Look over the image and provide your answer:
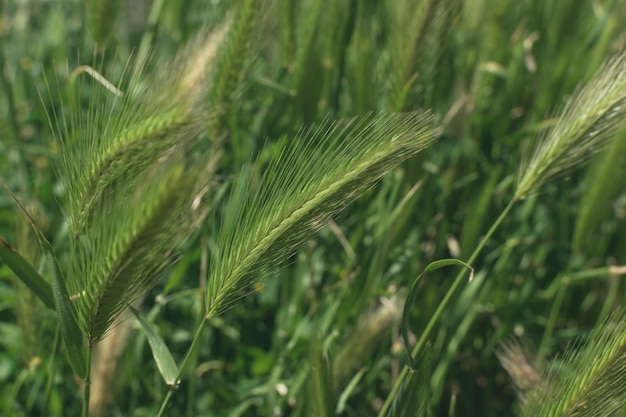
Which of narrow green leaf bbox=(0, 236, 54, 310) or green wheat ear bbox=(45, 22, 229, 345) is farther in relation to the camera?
narrow green leaf bbox=(0, 236, 54, 310)

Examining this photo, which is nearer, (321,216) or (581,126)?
(321,216)

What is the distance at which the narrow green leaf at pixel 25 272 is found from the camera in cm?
→ 108

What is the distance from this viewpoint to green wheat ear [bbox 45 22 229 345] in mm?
943

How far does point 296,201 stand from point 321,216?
4 centimetres

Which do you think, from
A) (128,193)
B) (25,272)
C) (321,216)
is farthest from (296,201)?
(25,272)

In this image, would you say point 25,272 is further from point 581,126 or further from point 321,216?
point 581,126

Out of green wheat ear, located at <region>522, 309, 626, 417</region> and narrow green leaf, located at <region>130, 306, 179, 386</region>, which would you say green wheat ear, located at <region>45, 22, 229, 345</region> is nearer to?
narrow green leaf, located at <region>130, 306, 179, 386</region>

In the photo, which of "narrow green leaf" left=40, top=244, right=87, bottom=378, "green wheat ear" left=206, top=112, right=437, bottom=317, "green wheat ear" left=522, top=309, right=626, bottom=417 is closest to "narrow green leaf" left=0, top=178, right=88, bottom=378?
"narrow green leaf" left=40, top=244, right=87, bottom=378

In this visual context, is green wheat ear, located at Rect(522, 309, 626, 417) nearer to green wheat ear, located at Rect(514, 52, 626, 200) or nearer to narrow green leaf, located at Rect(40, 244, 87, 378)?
green wheat ear, located at Rect(514, 52, 626, 200)

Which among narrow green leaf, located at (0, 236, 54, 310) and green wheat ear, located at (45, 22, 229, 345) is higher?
green wheat ear, located at (45, 22, 229, 345)

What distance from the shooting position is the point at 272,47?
80.0 inches

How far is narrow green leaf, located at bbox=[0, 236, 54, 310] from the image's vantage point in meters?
1.08

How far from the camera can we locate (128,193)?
103cm

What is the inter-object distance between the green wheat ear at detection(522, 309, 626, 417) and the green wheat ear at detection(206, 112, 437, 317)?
32 cm
